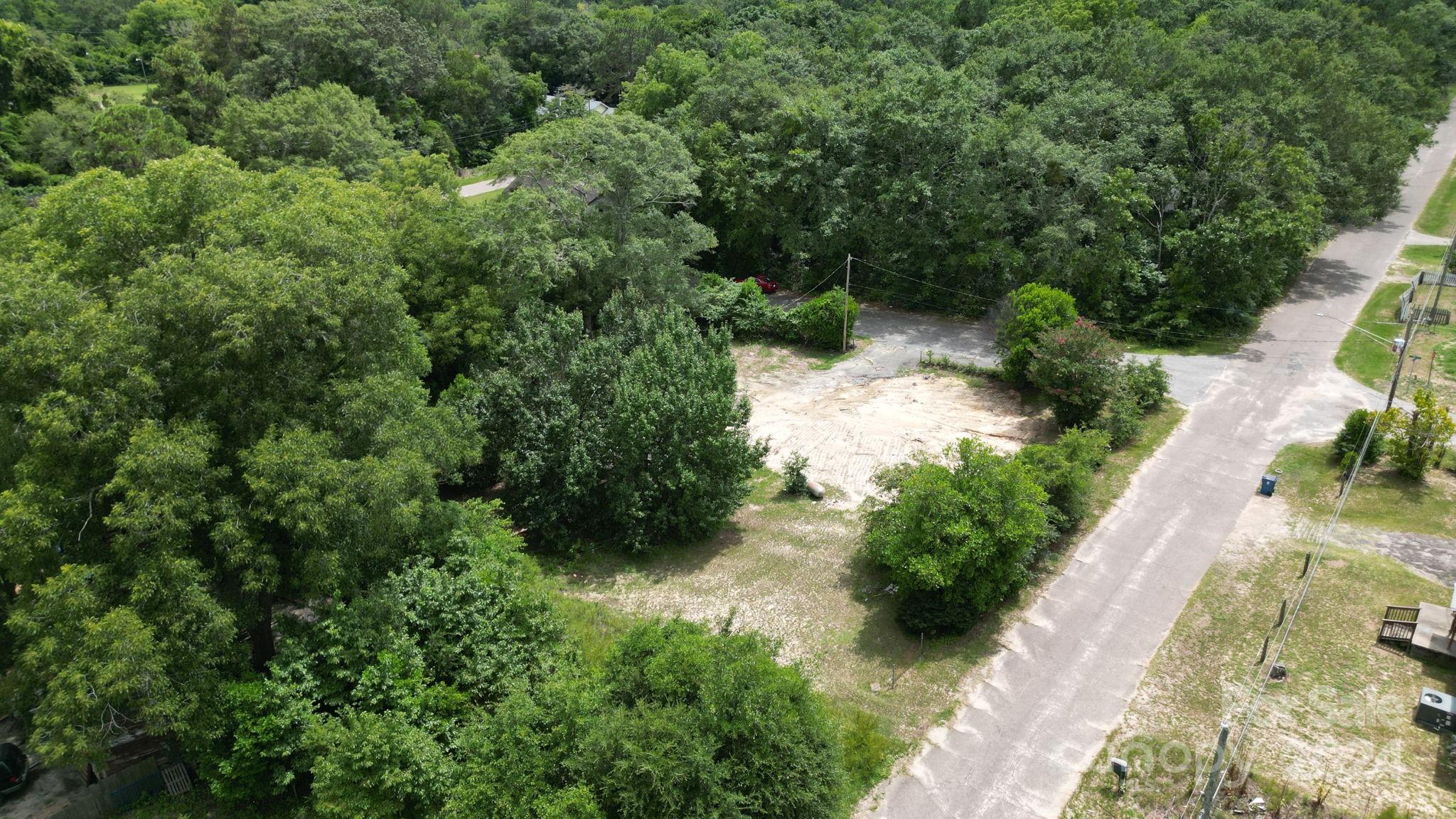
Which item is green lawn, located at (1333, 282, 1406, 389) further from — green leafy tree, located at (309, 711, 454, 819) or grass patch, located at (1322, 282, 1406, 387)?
green leafy tree, located at (309, 711, 454, 819)

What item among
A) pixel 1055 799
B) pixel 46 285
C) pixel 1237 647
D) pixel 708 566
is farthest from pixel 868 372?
A: pixel 46 285

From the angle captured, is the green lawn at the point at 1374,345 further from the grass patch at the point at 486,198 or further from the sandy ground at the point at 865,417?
the grass patch at the point at 486,198

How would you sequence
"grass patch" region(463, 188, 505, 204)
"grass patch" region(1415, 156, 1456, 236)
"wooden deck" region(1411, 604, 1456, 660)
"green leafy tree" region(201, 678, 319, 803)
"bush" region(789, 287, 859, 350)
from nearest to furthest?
"green leafy tree" region(201, 678, 319, 803), "wooden deck" region(1411, 604, 1456, 660), "grass patch" region(463, 188, 505, 204), "bush" region(789, 287, 859, 350), "grass patch" region(1415, 156, 1456, 236)

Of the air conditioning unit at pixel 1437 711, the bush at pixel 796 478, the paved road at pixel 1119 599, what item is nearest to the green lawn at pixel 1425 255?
the paved road at pixel 1119 599

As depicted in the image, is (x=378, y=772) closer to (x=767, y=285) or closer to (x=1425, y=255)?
(x=767, y=285)

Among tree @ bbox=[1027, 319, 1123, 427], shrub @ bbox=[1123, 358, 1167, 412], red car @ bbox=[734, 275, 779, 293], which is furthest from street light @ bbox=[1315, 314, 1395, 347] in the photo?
red car @ bbox=[734, 275, 779, 293]

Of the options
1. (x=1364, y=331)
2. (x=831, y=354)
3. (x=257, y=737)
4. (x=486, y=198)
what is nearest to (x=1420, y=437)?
(x=1364, y=331)
